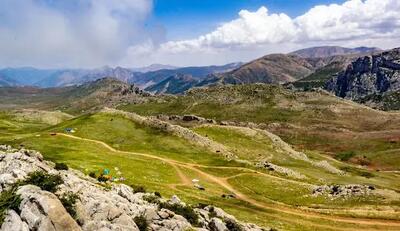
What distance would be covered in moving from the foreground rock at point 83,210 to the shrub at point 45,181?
610 millimetres

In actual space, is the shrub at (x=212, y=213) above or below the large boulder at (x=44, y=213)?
below

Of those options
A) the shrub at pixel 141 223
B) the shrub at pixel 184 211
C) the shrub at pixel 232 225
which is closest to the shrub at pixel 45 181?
the shrub at pixel 141 223

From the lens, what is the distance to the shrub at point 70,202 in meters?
41.8

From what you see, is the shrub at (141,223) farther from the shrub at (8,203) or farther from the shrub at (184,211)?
the shrub at (8,203)

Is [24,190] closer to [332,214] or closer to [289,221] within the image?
[289,221]

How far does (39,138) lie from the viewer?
132 metres

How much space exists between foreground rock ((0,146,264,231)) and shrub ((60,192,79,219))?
0.34 meters

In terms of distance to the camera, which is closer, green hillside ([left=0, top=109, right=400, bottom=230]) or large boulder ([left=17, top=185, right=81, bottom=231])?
large boulder ([left=17, top=185, right=81, bottom=231])

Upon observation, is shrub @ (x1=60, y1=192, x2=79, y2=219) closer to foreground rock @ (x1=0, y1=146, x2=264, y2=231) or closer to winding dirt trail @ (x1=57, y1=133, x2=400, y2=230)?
foreground rock @ (x1=0, y1=146, x2=264, y2=231)

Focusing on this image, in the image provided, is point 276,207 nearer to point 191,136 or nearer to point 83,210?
point 83,210

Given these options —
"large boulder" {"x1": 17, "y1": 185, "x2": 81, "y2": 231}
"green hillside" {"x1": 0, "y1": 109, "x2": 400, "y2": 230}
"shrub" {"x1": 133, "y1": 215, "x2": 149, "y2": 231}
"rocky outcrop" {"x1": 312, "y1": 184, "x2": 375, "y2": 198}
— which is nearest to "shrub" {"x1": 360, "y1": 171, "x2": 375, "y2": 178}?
"green hillside" {"x1": 0, "y1": 109, "x2": 400, "y2": 230}

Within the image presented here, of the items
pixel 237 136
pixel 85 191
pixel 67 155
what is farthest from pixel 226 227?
pixel 237 136

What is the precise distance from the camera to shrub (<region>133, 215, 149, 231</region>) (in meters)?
44.7

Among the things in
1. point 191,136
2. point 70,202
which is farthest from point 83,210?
point 191,136
